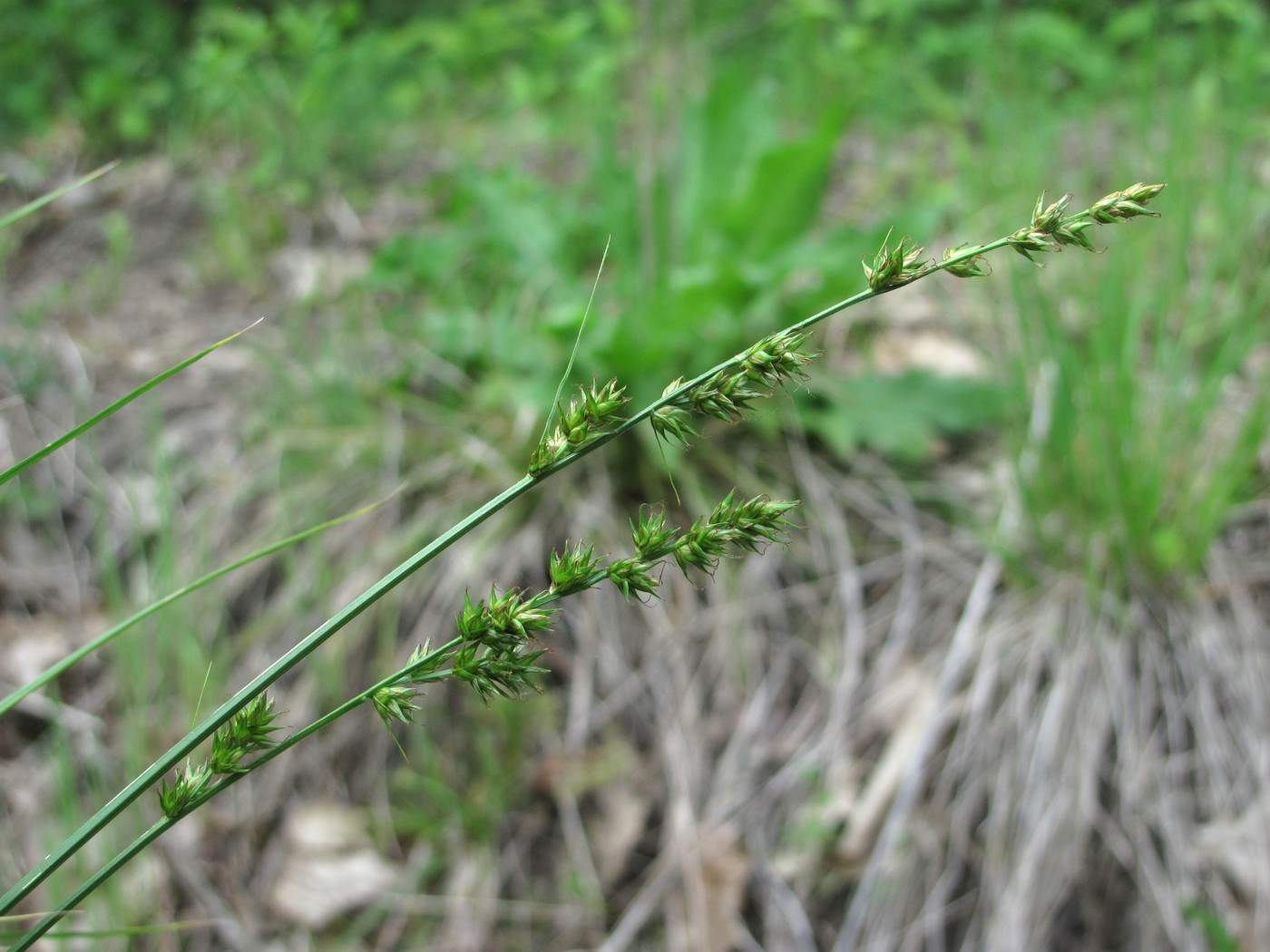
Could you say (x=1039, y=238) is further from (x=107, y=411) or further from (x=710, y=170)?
(x=710, y=170)

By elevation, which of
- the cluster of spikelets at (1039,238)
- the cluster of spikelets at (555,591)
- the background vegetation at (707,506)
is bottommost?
the background vegetation at (707,506)

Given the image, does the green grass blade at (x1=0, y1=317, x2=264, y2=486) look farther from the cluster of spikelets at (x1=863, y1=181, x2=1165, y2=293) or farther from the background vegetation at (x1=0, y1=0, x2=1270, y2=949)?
the background vegetation at (x1=0, y1=0, x2=1270, y2=949)

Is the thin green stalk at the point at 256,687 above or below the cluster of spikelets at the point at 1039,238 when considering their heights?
below

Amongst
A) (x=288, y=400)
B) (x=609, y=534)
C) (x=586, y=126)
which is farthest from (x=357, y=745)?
(x=586, y=126)

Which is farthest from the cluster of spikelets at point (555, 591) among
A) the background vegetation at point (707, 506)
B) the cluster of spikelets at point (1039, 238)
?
the background vegetation at point (707, 506)

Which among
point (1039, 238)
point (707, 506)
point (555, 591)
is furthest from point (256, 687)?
point (707, 506)

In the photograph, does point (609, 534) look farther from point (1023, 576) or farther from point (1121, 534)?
point (1121, 534)

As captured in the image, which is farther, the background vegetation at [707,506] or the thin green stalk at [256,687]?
the background vegetation at [707,506]

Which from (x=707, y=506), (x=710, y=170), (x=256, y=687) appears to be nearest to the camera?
(x=256, y=687)

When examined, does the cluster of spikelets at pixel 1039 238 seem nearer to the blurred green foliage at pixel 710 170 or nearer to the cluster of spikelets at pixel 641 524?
the cluster of spikelets at pixel 641 524
